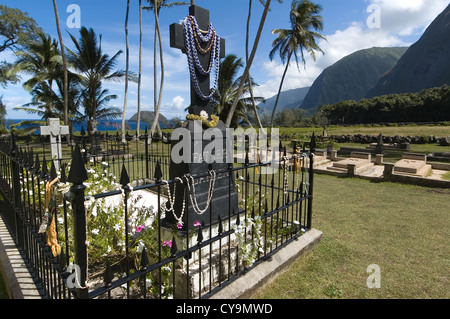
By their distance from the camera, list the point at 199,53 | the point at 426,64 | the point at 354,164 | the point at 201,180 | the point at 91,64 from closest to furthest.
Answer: the point at 201,180 < the point at 199,53 < the point at 354,164 < the point at 91,64 < the point at 426,64

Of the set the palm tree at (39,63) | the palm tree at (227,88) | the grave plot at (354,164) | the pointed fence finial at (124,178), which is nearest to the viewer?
the pointed fence finial at (124,178)

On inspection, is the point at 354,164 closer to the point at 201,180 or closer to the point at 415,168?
the point at 415,168

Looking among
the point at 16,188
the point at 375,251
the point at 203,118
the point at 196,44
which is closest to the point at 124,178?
the point at 203,118

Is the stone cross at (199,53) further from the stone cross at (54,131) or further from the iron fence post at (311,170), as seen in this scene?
the stone cross at (54,131)

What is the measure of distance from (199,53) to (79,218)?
3160 mm

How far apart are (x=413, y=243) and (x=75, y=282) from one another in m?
4.98

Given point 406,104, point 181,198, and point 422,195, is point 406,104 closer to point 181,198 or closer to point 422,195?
point 422,195

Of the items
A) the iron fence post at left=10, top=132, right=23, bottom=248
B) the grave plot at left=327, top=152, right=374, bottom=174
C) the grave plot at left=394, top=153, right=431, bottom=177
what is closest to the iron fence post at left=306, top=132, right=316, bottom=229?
the iron fence post at left=10, top=132, right=23, bottom=248

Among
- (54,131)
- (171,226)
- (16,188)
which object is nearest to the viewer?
(16,188)

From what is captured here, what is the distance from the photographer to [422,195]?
7.41 m

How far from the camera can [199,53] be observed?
4094 millimetres

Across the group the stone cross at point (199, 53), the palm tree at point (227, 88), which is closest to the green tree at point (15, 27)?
the palm tree at point (227, 88)

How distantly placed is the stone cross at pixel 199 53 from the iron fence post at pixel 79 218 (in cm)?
→ 249

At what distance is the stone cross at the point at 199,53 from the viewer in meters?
3.76
